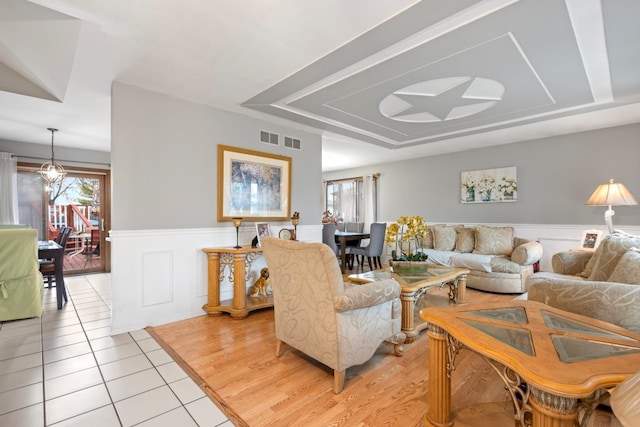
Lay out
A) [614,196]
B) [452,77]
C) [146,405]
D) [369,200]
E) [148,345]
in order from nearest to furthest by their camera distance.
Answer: [146,405] → [148,345] → [452,77] → [614,196] → [369,200]

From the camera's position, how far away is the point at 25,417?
1.66m

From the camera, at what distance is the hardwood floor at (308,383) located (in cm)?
168

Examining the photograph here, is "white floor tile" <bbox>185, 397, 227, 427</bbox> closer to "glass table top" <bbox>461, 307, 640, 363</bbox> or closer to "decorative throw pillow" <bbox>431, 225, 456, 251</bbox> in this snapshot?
"glass table top" <bbox>461, 307, 640, 363</bbox>

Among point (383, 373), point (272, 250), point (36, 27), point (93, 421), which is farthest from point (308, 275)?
point (36, 27)

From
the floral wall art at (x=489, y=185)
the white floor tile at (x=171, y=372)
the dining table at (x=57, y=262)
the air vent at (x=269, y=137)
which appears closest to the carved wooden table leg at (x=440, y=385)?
the white floor tile at (x=171, y=372)

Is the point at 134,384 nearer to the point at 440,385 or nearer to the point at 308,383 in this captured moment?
the point at 308,383

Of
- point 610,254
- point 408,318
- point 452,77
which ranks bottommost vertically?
point 408,318

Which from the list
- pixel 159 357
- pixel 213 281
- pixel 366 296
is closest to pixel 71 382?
pixel 159 357

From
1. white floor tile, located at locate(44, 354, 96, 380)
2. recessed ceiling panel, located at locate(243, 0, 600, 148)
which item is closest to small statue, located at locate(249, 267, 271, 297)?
white floor tile, located at locate(44, 354, 96, 380)

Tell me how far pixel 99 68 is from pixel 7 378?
2504 mm

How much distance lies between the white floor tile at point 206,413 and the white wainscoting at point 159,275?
1580mm

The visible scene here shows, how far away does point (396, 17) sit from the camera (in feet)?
6.11

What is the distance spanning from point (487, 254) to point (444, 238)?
75 cm

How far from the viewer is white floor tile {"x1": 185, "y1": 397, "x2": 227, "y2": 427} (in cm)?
162
